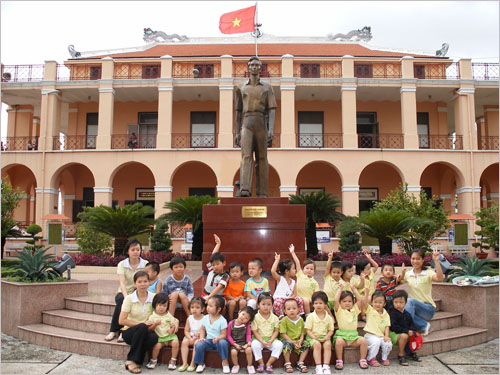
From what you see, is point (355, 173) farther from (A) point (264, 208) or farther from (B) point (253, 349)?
(B) point (253, 349)

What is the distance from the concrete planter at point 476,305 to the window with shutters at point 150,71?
20035 millimetres

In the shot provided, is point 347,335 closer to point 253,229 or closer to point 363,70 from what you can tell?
→ point 253,229

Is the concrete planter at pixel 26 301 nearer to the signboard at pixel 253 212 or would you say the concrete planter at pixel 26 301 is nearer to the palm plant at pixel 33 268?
the palm plant at pixel 33 268

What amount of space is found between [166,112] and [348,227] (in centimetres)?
1199

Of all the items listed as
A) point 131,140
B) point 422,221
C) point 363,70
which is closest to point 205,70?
point 131,140

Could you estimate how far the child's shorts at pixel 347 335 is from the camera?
17.1 feet

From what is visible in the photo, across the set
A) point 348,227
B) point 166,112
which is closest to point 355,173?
point 348,227

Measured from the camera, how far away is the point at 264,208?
7.94 meters

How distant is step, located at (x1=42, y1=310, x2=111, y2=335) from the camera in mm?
6062

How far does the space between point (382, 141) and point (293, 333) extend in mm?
20764

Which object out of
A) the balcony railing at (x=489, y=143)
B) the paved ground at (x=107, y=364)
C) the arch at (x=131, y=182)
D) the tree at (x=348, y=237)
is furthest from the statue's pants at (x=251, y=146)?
the balcony railing at (x=489, y=143)

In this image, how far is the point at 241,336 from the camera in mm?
5070

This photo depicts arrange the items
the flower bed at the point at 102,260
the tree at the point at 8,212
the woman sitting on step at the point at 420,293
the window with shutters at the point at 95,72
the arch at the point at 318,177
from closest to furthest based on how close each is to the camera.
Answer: the woman sitting on step at the point at 420,293
the flower bed at the point at 102,260
the tree at the point at 8,212
the window with shutters at the point at 95,72
the arch at the point at 318,177

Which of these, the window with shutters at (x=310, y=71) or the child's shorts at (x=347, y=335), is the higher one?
the window with shutters at (x=310, y=71)
